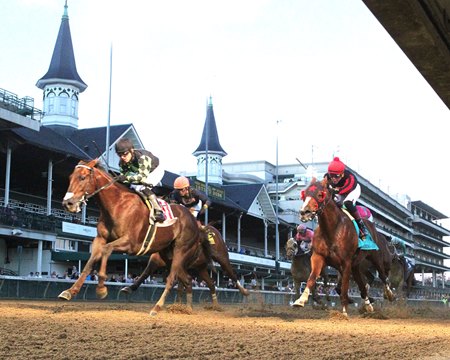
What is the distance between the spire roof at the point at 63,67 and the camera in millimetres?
54625

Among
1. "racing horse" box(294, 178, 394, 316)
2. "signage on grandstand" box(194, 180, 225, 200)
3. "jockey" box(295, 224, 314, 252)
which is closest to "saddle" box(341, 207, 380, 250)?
"racing horse" box(294, 178, 394, 316)

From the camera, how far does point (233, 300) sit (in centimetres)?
2803

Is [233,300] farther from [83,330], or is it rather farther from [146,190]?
[83,330]

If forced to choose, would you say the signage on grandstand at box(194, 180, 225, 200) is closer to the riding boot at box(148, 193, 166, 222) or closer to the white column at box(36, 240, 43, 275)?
the white column at box(36, 240, 43, 275)

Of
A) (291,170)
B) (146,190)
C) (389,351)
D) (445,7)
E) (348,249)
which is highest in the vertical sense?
(291,170)

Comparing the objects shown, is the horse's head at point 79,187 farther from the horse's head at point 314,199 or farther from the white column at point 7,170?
the white column at point 7,170

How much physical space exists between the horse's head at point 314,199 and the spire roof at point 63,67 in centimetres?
4610

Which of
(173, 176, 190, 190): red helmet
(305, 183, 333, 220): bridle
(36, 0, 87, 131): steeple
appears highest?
(36, 0, 87, 131): steeple

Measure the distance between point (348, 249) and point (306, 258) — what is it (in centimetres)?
575

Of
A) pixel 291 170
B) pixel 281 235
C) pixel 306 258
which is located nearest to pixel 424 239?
pixel 291 170

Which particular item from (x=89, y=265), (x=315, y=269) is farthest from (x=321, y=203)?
(x=89, y=265)

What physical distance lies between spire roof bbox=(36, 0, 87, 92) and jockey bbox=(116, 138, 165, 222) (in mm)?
45357

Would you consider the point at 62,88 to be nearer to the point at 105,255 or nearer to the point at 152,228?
the point at 152,228

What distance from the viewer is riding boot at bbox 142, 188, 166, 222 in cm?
1085
